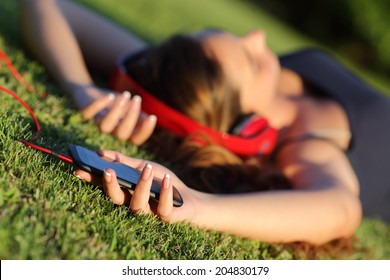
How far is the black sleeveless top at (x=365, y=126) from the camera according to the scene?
3.38 meters

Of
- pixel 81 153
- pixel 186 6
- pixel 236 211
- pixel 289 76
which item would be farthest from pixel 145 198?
pixel 186 6

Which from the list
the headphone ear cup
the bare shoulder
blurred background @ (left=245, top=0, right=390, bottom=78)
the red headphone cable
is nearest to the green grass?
the red headphone cable

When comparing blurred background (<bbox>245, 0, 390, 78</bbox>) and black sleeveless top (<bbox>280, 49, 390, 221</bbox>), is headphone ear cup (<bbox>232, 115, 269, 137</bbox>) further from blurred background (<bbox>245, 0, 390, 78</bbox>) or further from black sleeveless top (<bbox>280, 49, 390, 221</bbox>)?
blurred background (<bbox>245, 0, 390, 78</bbox>)

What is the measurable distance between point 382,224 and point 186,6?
613 centimetres

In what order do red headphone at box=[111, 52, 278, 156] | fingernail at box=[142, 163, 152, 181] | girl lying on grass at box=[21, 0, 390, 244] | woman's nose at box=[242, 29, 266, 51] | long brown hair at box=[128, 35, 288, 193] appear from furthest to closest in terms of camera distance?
woman's nose at box=[242, 29, 266, 51] → red headphone at box=[111, 52, 278, 156] → long brown hair at box=[128, 35, 288, 193] → girl lying on grass at box=[21, 0, 390, 244] → fingernail at box=[142, 163, 152, 181]

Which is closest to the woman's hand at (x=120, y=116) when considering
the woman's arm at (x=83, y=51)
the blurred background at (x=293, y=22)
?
the woman's arm at (x=83, y=51)

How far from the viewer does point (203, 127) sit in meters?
2.85

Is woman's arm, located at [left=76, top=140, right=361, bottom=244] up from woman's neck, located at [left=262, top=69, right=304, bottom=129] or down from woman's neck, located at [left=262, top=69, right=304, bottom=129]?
up

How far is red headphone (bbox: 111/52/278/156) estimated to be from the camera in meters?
2.82

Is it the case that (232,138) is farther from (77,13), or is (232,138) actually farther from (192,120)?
(77,13)

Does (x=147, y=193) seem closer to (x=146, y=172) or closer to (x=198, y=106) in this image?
(x=146, y=172)

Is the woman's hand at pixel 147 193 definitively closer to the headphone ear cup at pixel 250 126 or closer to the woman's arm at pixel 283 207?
the woman's arm at pixel 283 207

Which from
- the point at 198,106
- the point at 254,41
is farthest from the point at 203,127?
the point at 254,41

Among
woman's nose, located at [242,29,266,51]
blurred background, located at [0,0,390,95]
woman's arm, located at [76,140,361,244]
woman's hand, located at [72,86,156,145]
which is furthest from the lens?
blurred background, located at [0,0,390,95]
